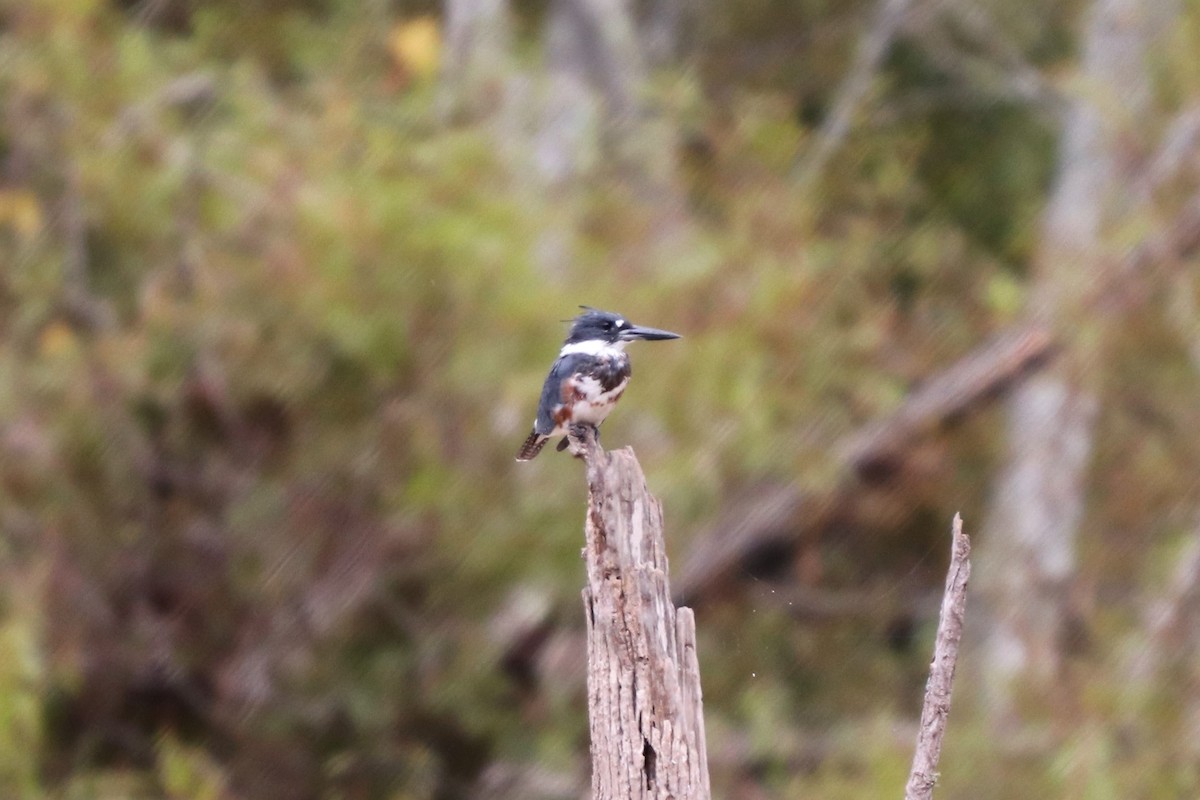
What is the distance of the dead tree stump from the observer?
230 cm

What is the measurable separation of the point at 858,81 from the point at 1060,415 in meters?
2.68

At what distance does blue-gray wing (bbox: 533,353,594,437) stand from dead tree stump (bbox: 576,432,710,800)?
3.83 feet

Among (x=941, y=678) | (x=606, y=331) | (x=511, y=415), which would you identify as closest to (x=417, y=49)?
(x=511, y=415)

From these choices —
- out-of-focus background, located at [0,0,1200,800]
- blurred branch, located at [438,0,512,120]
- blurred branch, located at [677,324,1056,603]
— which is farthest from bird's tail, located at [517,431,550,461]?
blurred branch, located at [677,324,1056,603]

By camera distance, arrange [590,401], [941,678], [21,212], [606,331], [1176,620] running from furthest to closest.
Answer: [1176,620], [21,212], [606,331], [590,401], [941,678]

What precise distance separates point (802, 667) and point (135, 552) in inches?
127

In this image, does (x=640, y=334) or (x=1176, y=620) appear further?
(x=1176, y=620)

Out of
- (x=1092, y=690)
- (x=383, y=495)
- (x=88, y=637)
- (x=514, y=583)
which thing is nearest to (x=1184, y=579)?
(x=1092, y=690)

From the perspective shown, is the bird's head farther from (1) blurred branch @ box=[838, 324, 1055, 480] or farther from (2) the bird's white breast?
(1) blurred branch @ box=[838, 324, 1055, 480]

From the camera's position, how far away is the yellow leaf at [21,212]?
6047 millimetres

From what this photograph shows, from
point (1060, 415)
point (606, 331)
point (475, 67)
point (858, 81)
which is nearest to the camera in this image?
point (606, 331)

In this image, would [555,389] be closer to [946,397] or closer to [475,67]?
[475,67]

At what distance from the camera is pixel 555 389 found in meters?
3.66

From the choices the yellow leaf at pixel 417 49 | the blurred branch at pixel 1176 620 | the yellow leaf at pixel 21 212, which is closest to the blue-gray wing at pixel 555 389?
the yellow leaf at pixel 417 49
